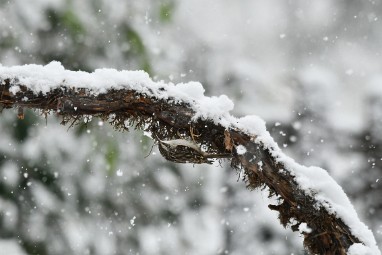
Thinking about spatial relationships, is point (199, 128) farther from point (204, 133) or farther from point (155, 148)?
point (155, 148)

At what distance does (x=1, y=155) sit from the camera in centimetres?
576

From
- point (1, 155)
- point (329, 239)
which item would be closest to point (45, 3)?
point (1, 155)

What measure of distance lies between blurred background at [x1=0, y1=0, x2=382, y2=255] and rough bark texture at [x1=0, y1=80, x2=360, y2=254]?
0.19 m

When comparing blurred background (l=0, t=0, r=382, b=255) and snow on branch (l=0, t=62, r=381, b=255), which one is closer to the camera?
snow on branch (l=0, t=62, r=381, b=255)

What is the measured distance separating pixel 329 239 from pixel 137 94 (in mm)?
1045

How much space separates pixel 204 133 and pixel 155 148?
542 centimetres

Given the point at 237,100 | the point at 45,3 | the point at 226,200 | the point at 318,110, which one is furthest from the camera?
the point at 318,110

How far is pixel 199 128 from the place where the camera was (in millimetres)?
2178

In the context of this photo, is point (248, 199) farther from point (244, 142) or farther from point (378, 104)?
point (244, 142)

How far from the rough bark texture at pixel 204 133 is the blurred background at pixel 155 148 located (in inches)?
7.6

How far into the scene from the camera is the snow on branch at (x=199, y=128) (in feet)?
6.89

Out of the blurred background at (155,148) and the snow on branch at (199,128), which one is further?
the blurred background at (155,148)

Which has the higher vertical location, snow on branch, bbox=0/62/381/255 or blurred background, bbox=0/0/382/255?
blurred background, bbox=0/0/382/255

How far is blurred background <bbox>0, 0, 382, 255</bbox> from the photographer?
5668 millimetres
